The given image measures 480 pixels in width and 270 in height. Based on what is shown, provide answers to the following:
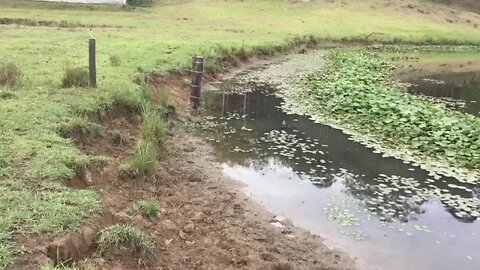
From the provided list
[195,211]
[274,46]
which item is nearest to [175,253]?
[195,211]

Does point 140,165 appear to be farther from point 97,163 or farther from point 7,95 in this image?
point 7,95

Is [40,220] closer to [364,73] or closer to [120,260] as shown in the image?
[120,260]

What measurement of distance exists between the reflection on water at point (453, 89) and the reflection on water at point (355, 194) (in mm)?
9330

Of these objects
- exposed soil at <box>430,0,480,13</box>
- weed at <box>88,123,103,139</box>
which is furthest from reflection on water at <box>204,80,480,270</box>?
exposed soil at <box>430,0,480,13</box>

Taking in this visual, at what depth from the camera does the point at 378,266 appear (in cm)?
Result: 827

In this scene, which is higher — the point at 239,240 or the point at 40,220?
the point at 40,220

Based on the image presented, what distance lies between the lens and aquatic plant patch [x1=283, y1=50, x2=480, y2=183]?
13.3 metres

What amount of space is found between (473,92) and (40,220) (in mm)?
24190

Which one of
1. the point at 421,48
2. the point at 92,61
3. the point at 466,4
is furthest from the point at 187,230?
the point at 466,4

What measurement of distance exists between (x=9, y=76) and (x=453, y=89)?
70.1 feet

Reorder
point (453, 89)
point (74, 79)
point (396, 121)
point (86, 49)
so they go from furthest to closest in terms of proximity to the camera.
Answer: point (453, 89), point (86, 49), point (396, 121), point (74, 79)

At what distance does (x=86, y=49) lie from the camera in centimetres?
2230

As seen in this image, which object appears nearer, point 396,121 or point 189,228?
point 189,228

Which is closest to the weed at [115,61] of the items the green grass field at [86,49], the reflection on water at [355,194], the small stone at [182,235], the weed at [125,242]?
the green grass field at [86,49]
